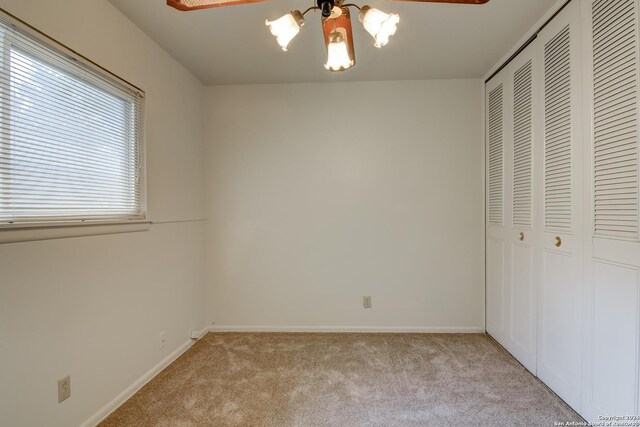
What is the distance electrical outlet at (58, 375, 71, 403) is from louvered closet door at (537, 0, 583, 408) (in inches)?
110

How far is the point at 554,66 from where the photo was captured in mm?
1965

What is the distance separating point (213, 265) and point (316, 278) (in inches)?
41.5

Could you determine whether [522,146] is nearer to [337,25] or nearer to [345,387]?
[337,25]

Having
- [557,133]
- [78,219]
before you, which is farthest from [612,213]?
[78,219]

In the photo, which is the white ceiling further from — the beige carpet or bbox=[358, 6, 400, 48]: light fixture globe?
the beige carpet

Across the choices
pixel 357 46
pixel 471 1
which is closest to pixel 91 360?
A: pixel 471 1

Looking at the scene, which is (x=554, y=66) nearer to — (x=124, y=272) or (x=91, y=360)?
(x=124, y=272)

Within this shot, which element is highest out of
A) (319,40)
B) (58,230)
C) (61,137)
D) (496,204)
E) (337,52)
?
(319,40)

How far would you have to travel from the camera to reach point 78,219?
1.66 metres

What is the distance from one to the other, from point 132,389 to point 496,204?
124 inches

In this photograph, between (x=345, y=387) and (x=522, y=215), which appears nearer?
(x=345, y=387)

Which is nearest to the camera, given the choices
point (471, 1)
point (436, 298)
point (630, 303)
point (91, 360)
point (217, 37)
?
point (471, 1)

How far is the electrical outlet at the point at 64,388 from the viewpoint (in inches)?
61.0

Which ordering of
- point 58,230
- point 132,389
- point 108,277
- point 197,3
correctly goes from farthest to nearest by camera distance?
1. point 132,389
2. point 108,277
3. point 58,230
4. point 197,3
